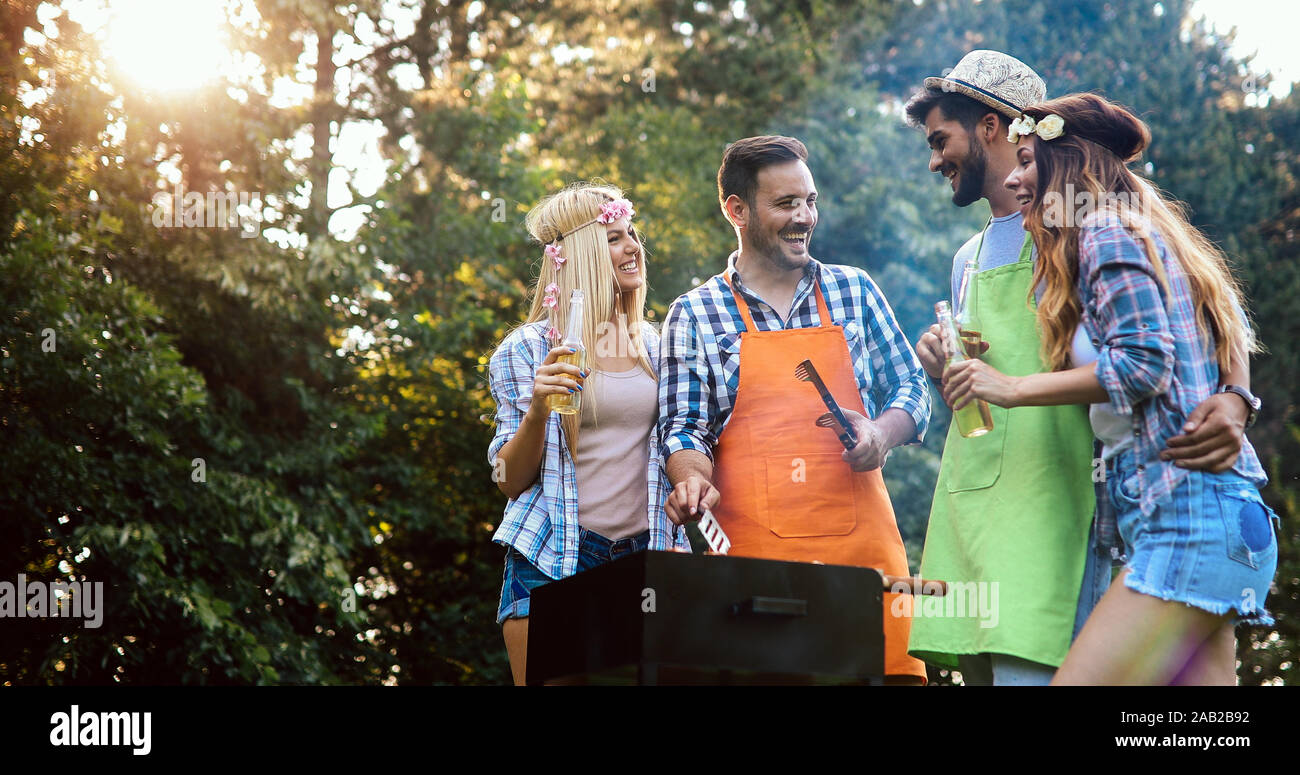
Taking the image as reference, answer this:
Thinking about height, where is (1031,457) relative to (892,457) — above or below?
below

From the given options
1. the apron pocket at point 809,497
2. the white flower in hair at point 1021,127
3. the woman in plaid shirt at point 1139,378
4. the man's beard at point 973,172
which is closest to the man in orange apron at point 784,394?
the apron pocket at point 809,497

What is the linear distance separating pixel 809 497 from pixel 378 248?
31.0ft

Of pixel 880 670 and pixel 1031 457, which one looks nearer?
pixel 880 670

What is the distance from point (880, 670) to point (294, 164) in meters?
10.4

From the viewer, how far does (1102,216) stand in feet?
8.24

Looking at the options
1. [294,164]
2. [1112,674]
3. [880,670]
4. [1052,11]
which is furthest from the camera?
[1052,11]

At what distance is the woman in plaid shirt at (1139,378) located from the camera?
2.26 meters

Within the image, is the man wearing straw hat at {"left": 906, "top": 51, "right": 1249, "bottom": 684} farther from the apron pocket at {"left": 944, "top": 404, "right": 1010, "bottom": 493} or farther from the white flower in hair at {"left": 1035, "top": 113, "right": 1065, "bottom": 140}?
the white flower in hair at {"left": 1035, "top": 113, "right": 1065, "bottom": 140}

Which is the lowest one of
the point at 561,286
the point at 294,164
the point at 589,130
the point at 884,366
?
the point at 884,366

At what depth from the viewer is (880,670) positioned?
2.40 metres

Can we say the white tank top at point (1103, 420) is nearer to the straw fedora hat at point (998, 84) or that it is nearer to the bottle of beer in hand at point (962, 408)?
the bottle of beer in hand at point (962, 408)

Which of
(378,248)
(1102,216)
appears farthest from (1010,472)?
(378,248)
